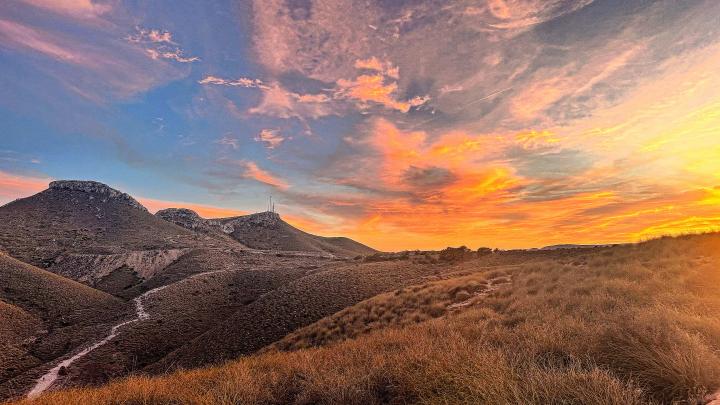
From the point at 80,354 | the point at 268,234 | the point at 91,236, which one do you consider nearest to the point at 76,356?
the point at 80,354

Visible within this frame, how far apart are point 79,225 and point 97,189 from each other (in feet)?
91.8

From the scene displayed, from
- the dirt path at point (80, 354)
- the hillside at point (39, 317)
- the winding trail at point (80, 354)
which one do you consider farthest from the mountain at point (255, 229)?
the winding trail at point (80, 354)

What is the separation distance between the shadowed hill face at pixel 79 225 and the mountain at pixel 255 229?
2534 cm

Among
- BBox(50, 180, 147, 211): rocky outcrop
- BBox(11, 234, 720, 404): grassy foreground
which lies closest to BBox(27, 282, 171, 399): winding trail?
BBox(11, 234, 720, 404): grassy foreground

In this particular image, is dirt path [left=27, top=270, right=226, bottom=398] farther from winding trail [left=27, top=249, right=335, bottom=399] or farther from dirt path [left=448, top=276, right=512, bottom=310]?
dirt path [left=448, top=276, right=512, bottom=310]

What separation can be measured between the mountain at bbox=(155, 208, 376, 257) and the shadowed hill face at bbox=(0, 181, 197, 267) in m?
25.3

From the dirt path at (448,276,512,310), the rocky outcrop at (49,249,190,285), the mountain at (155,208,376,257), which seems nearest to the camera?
the dirt path at (448,276,512,310)

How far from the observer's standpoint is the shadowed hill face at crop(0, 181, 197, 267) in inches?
3226

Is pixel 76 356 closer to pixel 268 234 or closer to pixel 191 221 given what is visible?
pixel 268 234

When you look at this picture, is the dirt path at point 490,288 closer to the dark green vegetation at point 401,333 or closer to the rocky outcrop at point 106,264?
the dark green vegetation at point 401,333

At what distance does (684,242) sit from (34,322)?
66.6 metres

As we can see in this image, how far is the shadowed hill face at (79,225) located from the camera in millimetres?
81938

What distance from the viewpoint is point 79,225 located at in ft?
348

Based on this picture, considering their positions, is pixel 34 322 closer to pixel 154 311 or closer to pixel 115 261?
pixel 154 311
